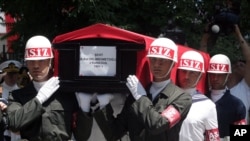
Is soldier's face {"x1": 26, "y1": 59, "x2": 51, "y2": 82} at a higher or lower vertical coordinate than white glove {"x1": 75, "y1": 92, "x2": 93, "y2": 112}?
higher

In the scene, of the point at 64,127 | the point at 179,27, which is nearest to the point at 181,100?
the point at 64,127

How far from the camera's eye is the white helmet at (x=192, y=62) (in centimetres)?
455

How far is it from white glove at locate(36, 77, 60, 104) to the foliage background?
2368mm

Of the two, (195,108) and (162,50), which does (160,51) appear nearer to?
(162,50)

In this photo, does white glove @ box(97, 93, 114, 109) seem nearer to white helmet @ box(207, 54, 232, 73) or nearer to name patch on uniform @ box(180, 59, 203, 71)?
name patch on uniform @ box(180, 59, 203, 71)

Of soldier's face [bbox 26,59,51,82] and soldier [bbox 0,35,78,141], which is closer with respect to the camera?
soldier [bbox 0,35,78,141]

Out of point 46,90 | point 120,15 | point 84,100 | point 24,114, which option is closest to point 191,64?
point 84,100

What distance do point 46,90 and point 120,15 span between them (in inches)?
113

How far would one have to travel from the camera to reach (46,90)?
4.20m

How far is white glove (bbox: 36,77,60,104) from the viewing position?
13.8 feet

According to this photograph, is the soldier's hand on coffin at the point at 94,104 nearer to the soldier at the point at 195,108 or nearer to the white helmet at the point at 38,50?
the white helmet at the point at 38,50

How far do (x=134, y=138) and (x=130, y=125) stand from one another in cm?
10

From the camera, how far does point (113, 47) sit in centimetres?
427

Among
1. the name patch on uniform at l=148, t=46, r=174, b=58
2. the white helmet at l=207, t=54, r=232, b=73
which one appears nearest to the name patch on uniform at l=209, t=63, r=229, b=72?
the white helmet at l=207, t=54, r=232, b=73
